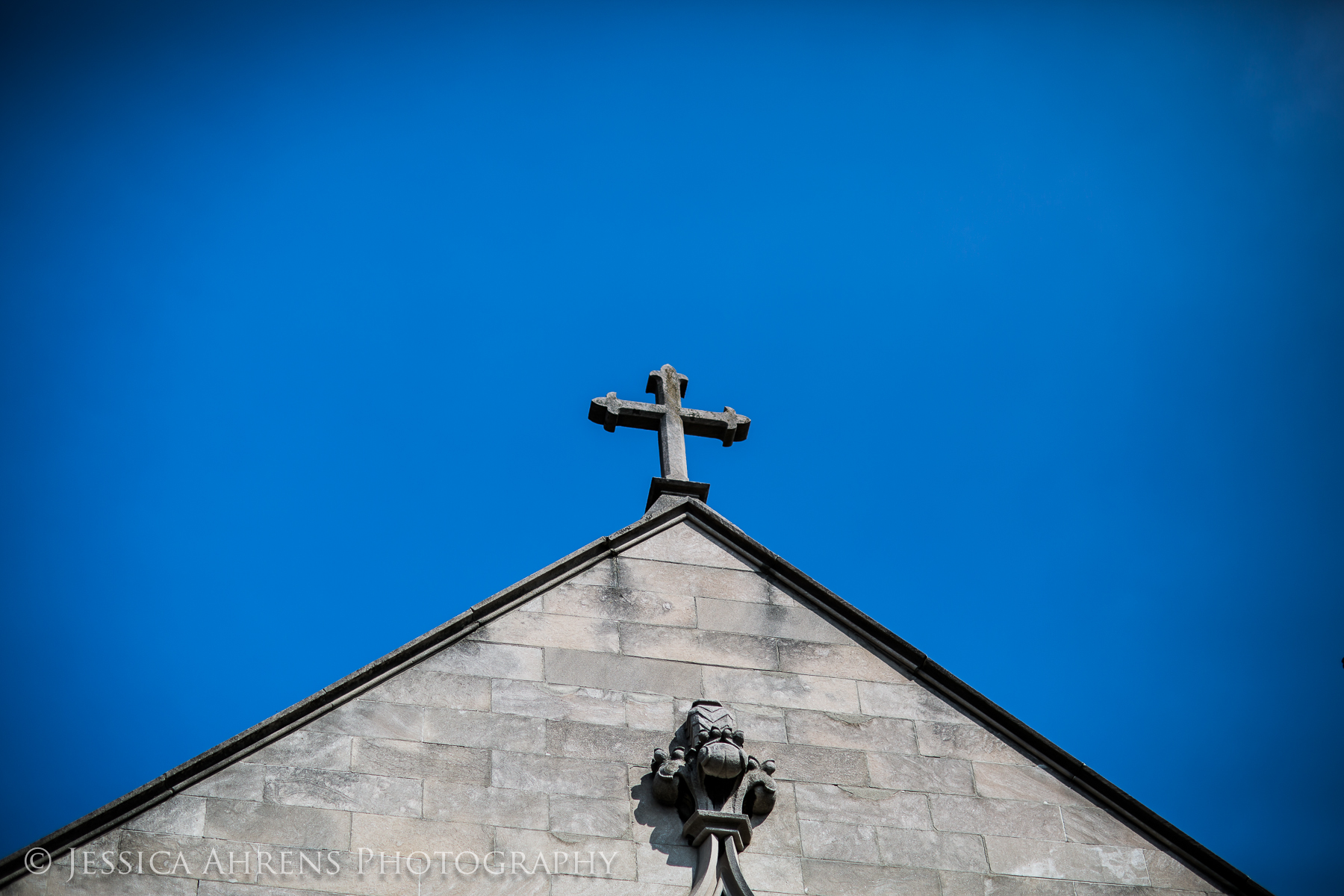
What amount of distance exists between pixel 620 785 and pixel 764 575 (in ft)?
7.30

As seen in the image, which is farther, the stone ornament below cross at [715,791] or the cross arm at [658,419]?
the cross arm at [658,419]

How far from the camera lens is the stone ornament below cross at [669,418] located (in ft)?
39.1

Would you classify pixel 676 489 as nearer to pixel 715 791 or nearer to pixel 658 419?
pixel 658 419

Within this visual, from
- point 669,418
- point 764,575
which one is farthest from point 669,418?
point 764,575

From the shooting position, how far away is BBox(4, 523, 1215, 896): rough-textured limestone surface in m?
8.40

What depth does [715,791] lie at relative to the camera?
29.7 feet

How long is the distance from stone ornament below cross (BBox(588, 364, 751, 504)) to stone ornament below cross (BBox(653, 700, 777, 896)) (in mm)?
2877

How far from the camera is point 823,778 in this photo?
9453 millimetres

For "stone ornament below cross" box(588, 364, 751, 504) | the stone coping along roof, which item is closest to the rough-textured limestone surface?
the stone coping along roof

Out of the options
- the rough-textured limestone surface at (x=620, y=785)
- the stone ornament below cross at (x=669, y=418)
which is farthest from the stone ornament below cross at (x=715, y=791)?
the stone ornament below cross at (x=669, y=418)

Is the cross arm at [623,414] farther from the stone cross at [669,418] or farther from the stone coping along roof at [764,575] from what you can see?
the stone coping along roof at [764,575]

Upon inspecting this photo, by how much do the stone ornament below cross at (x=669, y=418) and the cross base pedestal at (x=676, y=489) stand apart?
0.97 ft

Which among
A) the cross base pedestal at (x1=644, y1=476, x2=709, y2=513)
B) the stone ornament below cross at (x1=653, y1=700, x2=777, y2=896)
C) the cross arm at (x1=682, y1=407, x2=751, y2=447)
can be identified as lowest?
the stone ornament below cross at (x1=653, y1=700, x2=777, y2=896)

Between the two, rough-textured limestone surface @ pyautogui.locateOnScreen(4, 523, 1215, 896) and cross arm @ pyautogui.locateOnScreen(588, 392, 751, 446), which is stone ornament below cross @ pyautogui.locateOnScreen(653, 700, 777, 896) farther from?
cross arm @ pyautogui.locateOnScreen(588, 392, 751, 446)
